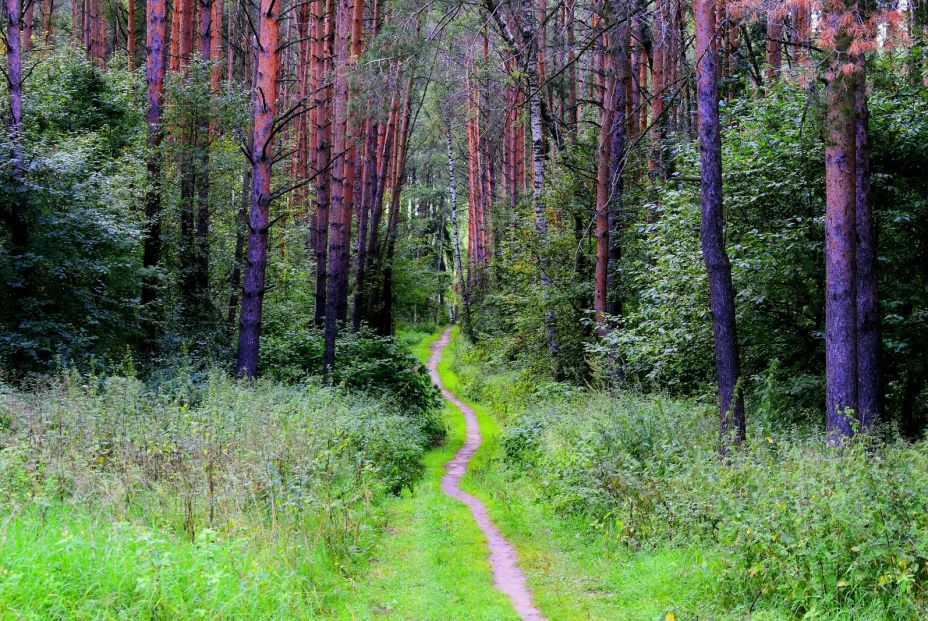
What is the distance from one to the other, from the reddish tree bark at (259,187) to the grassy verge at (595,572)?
18.4ft

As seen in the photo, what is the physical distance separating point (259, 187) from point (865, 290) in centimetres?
953

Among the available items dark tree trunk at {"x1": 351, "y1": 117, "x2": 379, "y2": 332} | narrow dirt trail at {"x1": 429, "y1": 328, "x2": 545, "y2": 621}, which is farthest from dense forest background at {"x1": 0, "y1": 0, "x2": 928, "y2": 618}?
dark tree trunk at {"x1": 351, "y1": 117, "x2": 379, "y2": 332}

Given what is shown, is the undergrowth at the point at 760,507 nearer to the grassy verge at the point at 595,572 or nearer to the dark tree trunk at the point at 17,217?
the grassy verge at the point at 595,572

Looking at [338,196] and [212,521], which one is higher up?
[338,196]

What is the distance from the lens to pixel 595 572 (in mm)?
7039

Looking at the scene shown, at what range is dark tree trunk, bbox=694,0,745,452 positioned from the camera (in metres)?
8.41

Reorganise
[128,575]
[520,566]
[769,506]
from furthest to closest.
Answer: [520,566] → [769,506] → [128,575]

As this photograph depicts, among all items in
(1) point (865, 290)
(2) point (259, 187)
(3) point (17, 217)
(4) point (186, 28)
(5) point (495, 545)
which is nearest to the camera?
(5) point (495, 545)

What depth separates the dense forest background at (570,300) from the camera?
666cm

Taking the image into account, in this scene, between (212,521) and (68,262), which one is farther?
(68,262)

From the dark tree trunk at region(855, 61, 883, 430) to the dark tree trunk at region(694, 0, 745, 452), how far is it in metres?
1.78

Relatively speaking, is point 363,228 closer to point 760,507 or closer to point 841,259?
point 841,259

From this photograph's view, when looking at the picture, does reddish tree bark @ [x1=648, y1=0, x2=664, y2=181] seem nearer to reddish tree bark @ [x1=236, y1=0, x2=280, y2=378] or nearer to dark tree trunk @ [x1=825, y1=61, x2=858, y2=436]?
dark tree trunk @ [x1=825, y1=61, x2=858, y2=436]

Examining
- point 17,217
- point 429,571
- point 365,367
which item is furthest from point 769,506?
point 17,217
